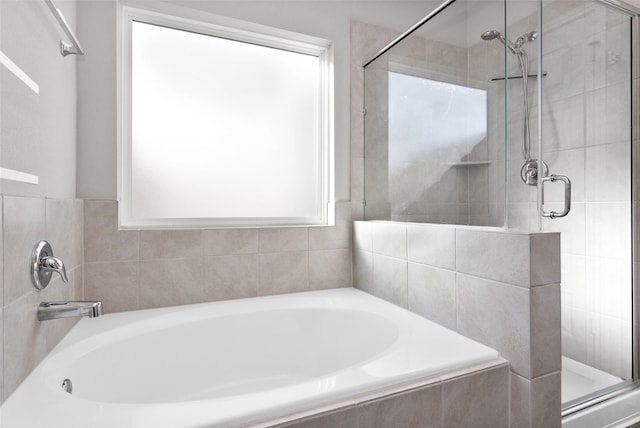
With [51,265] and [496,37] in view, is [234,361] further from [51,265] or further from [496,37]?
[496,37]

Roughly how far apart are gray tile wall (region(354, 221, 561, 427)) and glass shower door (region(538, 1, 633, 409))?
652 millimetres

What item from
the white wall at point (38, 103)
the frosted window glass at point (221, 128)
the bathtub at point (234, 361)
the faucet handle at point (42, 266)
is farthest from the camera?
the frosted window glass at point (221, 128)

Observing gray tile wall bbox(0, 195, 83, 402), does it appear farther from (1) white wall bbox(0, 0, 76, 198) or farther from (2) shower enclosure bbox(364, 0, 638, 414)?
(2) shower enclosure bbox(364, 0, 638, 414)

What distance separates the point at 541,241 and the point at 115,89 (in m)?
1.89

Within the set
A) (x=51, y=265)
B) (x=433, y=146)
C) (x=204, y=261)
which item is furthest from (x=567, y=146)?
(x=51, y=265)

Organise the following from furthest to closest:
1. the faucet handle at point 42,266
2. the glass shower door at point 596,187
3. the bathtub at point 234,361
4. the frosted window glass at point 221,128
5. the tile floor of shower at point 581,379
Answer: the frosted window glass at point 221,128 < the glass shower door at point 596,187 < the tile floor of shower at point 581,379 < the faucet handle at point 42,266 < the bathtub at point 234,361

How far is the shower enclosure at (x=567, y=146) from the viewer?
5.11 ft

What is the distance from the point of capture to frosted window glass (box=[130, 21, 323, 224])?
181cm

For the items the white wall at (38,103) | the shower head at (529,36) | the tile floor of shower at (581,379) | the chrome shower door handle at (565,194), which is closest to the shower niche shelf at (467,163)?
the chrome shower door handle at (565,194)

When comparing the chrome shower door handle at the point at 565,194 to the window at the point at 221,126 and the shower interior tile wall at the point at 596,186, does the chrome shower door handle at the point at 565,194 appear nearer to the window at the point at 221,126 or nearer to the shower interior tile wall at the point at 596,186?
the shower interior tile wall at the point at 596,186

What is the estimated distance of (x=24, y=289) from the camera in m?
1.00

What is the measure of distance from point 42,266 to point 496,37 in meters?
1.91

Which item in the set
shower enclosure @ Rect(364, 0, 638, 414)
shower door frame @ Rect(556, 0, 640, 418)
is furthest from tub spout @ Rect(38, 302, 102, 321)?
shower door frame @ Rect(556, 0, 640, 418)

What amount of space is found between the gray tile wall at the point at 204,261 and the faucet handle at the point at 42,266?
1.73ft
